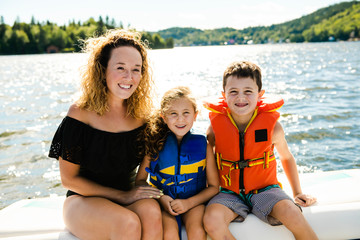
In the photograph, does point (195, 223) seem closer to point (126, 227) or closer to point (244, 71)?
point (126, 227)

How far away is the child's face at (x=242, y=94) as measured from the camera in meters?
2.34

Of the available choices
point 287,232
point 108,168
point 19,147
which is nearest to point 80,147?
point 108,168

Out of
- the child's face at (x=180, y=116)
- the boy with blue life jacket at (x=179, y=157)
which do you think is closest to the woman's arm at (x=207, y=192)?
the boy with blue life jacket at (x=179, y=157)

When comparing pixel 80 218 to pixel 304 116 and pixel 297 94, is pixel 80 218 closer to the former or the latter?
pixel 304 116

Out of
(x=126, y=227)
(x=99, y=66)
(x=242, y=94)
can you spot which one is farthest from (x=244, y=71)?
(x=126, y=227)

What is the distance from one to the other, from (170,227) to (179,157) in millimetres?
490

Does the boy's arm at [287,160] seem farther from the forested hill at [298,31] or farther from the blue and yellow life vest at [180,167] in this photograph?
the forested hill at [298,31]

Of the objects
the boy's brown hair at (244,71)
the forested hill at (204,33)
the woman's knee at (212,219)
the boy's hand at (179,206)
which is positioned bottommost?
the woman's knee at (212,219)

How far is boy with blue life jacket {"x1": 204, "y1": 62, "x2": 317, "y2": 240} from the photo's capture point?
2.24 metres

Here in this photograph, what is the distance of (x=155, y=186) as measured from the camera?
240 cm

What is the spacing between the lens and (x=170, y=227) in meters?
2.03

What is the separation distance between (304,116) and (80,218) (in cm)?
781

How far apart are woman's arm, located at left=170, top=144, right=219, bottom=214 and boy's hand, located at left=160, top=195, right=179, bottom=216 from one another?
22mm

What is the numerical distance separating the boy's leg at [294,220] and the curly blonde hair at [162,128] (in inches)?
34.4
